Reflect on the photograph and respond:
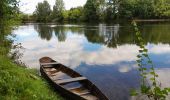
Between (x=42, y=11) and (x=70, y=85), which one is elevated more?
(x=42, y=11)

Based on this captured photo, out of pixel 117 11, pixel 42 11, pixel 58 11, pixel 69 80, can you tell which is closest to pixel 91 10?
pixel 117 11

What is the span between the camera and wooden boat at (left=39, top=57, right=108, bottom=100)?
10.2 m

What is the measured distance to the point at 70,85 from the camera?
13305mm

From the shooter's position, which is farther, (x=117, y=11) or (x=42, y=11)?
(x=42, y=11)

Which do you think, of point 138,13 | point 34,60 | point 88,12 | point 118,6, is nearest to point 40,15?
point 88,12

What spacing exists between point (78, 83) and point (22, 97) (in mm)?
5401

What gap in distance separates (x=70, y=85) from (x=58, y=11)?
368ft

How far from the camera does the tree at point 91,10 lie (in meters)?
98.1

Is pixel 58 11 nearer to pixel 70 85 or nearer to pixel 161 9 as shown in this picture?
pixel 161 9

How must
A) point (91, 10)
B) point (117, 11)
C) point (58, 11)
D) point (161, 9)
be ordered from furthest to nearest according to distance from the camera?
point (58, 11) → point (91, 10) → point (117, 11) → point (161, 9)

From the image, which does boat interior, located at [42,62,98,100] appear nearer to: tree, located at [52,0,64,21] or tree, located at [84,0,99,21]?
tree, located at [84,0,99,21]

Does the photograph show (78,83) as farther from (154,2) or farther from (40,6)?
(40,6)

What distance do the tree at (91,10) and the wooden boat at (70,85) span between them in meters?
82.9

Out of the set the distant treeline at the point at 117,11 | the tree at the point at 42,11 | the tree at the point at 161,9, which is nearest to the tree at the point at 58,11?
the distant treeline at the point at 117,11
